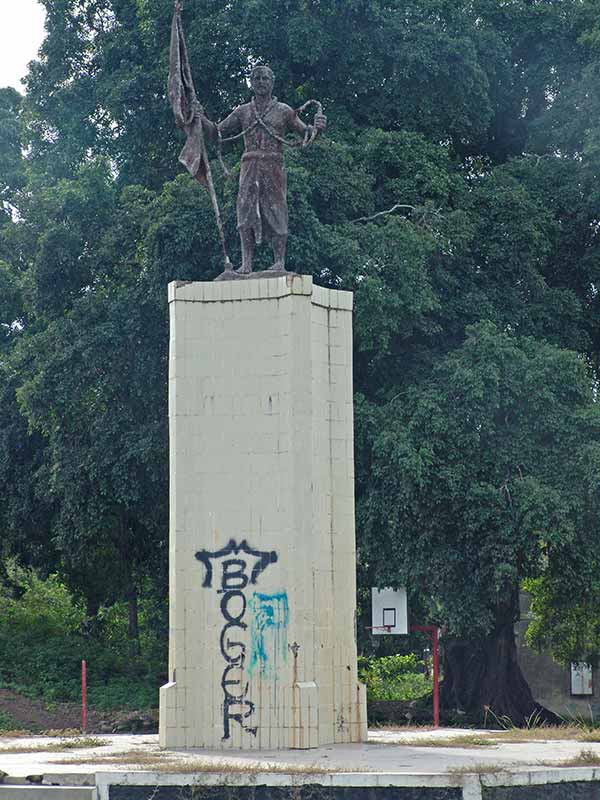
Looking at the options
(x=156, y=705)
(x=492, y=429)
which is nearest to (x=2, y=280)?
(x=156, y=705)

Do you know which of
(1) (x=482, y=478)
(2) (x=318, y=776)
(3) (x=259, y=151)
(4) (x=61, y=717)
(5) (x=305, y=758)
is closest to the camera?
(2) (x=318, y=776)

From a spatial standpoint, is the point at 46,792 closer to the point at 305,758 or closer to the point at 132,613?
the point at 305,758

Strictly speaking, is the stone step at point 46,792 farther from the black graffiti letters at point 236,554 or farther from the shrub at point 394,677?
the shrub at point 394,677

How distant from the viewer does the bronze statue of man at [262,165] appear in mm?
18672

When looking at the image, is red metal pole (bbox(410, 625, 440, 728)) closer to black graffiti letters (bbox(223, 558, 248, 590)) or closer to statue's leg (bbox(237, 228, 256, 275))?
black graffiti letters (bbox(223, 558, 248, 590))

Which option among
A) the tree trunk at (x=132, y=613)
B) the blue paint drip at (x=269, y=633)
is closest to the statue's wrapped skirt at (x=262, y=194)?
the blue paint drip at (x=269, y=633)

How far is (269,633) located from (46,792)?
→ 3378 millimetres

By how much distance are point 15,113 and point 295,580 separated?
2580 centimetres

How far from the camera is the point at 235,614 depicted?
17344 millimetres

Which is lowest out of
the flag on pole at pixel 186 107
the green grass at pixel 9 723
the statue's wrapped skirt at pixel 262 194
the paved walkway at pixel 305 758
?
the paved walkway at pixel 305 758

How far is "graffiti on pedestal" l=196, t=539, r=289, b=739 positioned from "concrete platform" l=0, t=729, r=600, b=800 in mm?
1030

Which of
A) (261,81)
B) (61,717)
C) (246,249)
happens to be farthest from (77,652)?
(261,81)

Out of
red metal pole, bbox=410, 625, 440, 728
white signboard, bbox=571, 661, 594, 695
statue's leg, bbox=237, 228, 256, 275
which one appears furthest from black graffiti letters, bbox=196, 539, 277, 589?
white signboard, bbox=571, 661, 594, 695

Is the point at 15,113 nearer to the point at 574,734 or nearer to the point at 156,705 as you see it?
the point at 156,705
